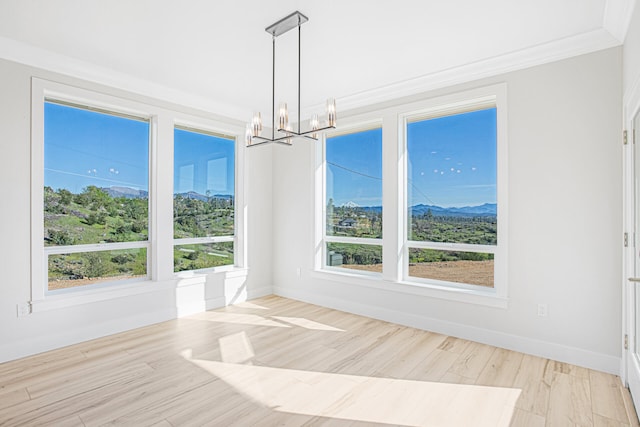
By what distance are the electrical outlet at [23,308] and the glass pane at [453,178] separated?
3.85m

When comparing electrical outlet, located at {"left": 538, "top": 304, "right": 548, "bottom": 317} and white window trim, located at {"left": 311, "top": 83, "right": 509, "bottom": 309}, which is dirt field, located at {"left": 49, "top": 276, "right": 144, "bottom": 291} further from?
electrical outlet, located at {"left": 538, "top": 304, "right": 548, "bottom": 317}

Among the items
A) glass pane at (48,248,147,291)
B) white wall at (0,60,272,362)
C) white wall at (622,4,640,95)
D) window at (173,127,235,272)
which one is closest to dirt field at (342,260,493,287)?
white wall at (622,4,640,95)

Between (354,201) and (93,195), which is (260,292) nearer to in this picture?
(354,201)

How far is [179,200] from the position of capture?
434 cm

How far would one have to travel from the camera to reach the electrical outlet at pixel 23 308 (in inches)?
119

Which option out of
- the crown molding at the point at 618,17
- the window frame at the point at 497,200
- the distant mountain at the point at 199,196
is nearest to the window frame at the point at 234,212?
the distant mountain at the point at 199,196

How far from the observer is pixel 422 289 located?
3.79 metres

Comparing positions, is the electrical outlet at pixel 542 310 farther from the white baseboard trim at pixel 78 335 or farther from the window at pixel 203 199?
the white baseboard trim at pixel 78 335

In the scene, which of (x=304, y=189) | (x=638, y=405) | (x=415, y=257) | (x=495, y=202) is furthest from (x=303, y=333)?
(x=638, y=405)

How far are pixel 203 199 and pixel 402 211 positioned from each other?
2599 millimetres

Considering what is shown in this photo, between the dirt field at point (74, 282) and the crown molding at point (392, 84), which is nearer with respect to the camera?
the crown molding at point (392, 84)

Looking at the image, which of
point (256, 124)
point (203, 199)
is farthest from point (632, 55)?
point (203, 199)

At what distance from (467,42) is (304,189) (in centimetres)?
274

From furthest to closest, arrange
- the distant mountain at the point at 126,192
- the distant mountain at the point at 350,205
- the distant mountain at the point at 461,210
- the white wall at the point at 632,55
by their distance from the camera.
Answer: the distant mountain at the point at 350,205, the distant mountain at the point at 126,192, the distant mountain at the point at 461,210, the white wall at the point at 632,55
